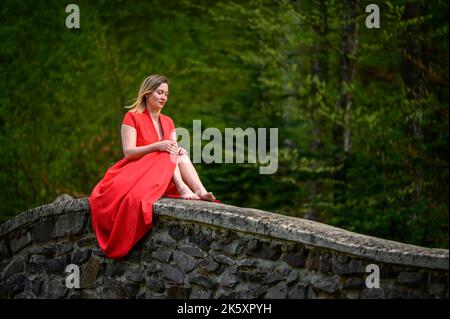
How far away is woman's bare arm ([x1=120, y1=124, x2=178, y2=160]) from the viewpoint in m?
5.45

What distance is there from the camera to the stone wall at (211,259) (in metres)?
4.05

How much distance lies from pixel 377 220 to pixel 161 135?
3888mm

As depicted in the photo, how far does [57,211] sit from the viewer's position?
6.01 metres

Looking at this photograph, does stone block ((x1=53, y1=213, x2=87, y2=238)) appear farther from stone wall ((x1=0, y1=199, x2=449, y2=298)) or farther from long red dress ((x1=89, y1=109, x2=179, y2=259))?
long red dress ((x1=89, y1=109, x2=179, y2=259))

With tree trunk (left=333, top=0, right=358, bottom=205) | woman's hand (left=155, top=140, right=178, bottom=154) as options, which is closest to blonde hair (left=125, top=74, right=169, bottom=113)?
woman's hand (left=155, top=140, right=178, bottom=154)

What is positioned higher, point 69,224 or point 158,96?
point 158,96

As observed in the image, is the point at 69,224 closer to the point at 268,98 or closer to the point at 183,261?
the point at 183,261

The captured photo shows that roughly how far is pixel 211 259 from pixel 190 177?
2.69 feet

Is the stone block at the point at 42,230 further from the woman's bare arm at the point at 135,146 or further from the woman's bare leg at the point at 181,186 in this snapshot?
the woman's bare leg at the point at 181,186

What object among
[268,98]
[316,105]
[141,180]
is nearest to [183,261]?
[141,180]

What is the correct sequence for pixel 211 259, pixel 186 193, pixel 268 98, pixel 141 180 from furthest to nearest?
pixel 268 98 < pixel 186 193 < pixel 141 180 < pixel 211 259

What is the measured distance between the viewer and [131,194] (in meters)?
5.30
